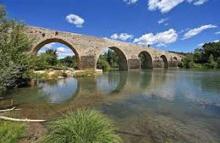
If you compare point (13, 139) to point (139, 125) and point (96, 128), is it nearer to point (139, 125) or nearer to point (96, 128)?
point (96, 128)

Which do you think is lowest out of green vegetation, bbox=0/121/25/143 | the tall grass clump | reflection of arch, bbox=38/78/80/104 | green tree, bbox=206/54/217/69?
reflection of arch, bbox=38/78/80/104

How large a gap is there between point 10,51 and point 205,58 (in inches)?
2238

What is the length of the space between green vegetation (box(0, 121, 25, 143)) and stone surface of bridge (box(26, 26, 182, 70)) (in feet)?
31.8

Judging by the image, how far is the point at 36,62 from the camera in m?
16.0

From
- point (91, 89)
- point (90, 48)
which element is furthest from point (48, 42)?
point (91, 89)

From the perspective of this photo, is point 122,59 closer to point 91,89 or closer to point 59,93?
point 91,89

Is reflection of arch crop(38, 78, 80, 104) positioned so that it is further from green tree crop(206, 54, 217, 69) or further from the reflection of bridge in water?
green tree crop(206, 54, 217, 69)

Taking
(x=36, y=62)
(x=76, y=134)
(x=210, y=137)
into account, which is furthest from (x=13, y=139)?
(x=36, y=62)

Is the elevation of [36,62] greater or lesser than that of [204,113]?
greater

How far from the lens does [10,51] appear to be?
1064 cm

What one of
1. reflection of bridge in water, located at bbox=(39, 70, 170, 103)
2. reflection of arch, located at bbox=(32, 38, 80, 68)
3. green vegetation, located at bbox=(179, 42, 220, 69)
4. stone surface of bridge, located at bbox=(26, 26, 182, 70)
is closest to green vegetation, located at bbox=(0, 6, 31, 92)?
stone surface of bridge, located at bbox=(26, 26, 182, 70)

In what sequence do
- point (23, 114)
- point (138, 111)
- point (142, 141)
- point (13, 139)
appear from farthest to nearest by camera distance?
point (138, 111), point (23, 114), point (142, 141), point (13, 139)

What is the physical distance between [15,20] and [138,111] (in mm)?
9423

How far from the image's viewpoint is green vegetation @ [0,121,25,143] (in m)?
4.79
